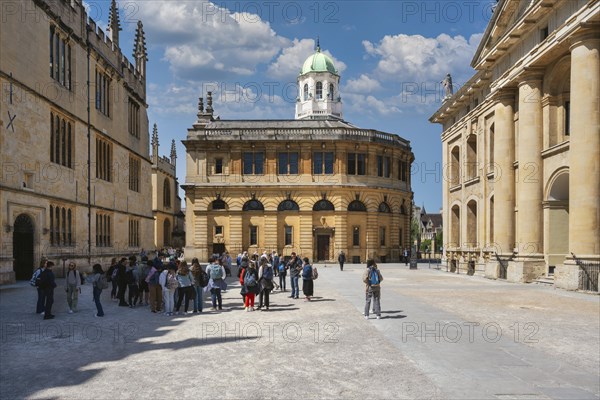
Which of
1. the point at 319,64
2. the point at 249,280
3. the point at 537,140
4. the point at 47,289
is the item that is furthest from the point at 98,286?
the point at 319,64

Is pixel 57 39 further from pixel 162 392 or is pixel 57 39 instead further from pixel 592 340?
pixel 592 340

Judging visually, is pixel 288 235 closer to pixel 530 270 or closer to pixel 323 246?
pixel 323 246

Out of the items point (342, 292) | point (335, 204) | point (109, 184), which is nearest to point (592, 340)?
point (342, 292)

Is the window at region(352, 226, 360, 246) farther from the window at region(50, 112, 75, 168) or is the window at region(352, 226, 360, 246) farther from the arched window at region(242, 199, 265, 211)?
the window at region(50, 112, 75, 168)

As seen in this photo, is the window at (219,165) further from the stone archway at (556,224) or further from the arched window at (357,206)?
the stone archway at (556,224)

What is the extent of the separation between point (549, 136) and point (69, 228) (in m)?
25.3

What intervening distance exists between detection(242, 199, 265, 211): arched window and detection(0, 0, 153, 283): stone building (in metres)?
12.6

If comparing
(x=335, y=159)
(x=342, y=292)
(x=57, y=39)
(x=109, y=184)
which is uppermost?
(x=57, y=39)

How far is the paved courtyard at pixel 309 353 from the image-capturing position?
24.5 feet

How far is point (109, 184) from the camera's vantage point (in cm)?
3294

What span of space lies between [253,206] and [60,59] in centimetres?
2576

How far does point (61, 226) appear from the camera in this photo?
26391mm

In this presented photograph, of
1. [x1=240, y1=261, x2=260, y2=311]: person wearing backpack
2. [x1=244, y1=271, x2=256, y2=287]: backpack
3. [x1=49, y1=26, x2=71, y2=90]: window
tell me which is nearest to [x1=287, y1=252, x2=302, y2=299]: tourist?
[x1=240, y1=261, x2=260, y2=311]: person wearing backpack

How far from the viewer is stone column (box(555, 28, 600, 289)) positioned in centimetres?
2081
